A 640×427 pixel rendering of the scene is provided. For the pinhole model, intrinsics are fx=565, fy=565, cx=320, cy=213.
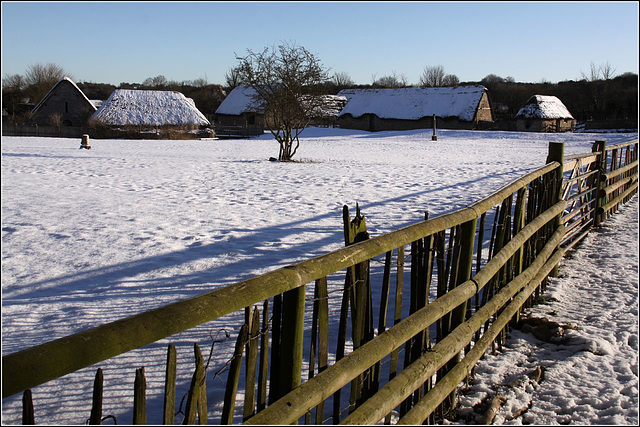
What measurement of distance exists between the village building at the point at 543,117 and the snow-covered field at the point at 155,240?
37082mm

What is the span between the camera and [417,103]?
53188mm

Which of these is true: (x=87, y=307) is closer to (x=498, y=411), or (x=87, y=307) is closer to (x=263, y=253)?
(x=263, y=253)

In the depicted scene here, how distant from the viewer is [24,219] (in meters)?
8.06

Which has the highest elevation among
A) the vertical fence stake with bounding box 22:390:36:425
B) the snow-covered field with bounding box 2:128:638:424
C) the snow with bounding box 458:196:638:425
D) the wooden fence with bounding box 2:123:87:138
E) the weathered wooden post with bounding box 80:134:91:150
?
the wooden fence with bounding box 2:123:87:138

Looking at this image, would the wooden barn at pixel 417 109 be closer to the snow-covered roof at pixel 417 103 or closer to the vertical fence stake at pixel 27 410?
the snow-covered roof at pixel 417 103

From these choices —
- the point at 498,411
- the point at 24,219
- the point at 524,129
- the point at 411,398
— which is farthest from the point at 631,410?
the point at 524,129

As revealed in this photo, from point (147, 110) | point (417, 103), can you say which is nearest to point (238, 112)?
point (147, 110)

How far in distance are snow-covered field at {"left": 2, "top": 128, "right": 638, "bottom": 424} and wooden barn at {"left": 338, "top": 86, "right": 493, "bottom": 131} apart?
37009 mm

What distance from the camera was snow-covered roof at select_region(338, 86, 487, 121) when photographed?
2018 inches

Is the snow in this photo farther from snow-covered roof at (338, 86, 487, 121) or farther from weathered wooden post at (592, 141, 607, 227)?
snow-covered roof at (338, 86, 487, 121)

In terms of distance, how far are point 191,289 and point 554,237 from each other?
11.7 feet

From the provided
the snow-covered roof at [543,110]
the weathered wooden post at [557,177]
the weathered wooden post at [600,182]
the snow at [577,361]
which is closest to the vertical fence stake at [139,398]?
the snow at [577,361]

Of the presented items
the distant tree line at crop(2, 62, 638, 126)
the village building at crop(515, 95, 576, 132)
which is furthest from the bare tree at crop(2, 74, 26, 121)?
the village building at crop(515, 95, 576, 132)

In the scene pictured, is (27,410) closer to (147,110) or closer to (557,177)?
(557,177)
